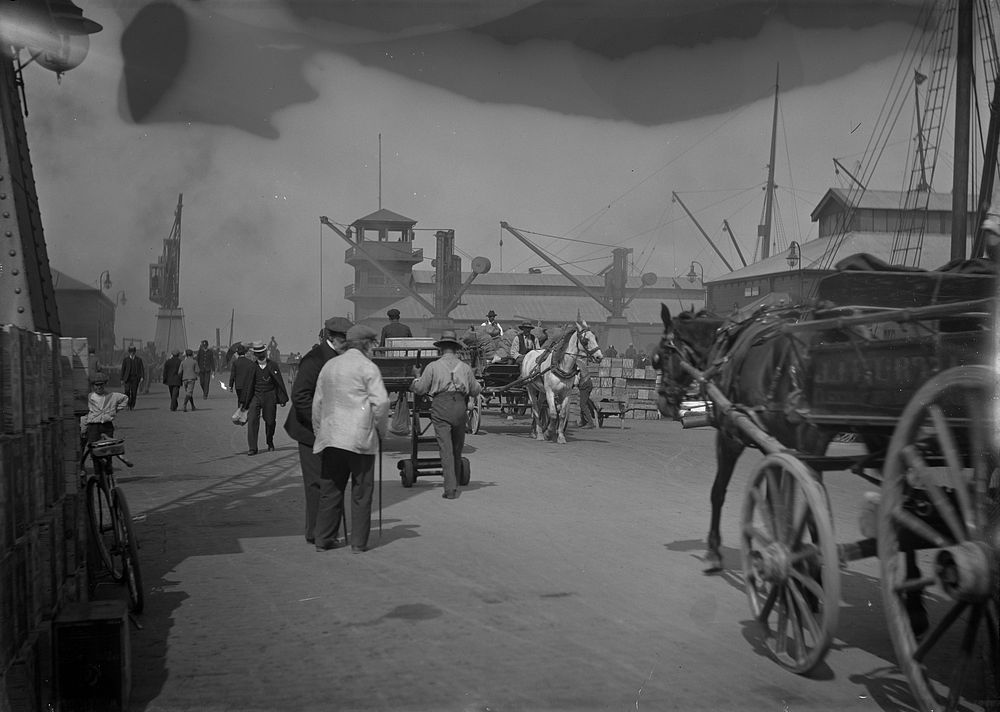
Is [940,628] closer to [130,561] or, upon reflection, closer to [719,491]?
[719,491]

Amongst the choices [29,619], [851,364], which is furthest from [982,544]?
[29,619]

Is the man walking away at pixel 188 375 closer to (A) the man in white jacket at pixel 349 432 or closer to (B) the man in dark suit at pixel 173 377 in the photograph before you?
(B) the man in dark suit at pixel 173 377

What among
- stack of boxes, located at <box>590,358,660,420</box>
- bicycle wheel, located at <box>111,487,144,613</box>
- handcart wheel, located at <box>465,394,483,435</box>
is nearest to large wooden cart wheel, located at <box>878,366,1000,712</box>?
bicycle wheel, located at <box>111,487,144,613</box>

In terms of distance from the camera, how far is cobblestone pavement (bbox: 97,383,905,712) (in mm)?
4398

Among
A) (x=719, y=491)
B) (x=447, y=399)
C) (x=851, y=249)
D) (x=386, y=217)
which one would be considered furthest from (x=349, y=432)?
(x=386, y=217)

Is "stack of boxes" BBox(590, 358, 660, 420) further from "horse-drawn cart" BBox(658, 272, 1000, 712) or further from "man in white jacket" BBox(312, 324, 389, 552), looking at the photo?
"horse-drawn cart" BBox(658, 272, 1000, 712)

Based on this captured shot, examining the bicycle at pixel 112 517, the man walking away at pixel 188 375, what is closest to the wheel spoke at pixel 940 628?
the bicycle at pixel 112 517

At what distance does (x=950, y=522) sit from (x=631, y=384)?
76.5 ft

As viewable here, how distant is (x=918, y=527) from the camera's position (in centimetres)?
376

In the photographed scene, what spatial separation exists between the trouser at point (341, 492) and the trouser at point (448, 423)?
2.85 metres

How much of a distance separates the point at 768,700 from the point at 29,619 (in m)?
3.31

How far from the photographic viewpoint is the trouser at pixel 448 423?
35.6 feet

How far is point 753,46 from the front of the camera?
1733cm

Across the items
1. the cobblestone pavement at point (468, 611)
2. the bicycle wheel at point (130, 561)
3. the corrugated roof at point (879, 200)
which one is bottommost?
the cobblestone pavement at point (468, 611)
